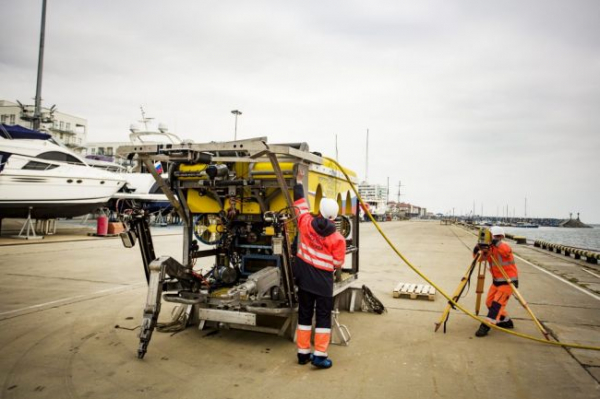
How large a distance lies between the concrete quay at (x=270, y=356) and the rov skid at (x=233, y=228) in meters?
0.42

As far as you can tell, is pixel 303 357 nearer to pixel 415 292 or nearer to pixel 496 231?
pixel 496 231

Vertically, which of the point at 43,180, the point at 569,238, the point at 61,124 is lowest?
the point at 569,238

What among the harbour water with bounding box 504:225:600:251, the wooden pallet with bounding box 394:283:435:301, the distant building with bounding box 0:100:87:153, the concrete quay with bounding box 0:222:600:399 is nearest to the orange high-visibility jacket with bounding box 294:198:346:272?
the concrete quay with bounding box 0:222:600:399

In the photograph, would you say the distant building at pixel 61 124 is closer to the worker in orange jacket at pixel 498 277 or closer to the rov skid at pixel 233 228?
the rov skid at pixel 233 228

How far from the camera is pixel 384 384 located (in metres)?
4.14

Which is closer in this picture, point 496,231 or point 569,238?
point 496,231

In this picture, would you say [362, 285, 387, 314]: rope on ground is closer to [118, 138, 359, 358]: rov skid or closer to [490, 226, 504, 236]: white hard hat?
[118, 138, 359, 358]: rov skid

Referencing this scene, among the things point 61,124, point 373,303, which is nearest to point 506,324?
point 373,303

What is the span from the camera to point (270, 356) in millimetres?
4895

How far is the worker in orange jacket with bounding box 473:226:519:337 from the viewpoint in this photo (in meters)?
6.00

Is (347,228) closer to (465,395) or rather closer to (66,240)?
(465,395)

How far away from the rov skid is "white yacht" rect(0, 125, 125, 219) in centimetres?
1450

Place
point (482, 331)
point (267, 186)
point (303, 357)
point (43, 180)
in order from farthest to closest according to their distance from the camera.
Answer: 1. point (43, 180)
2. point (482, 331)
3. point (267, 186)
4. point (303, 357)

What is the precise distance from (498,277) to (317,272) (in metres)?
3.03
